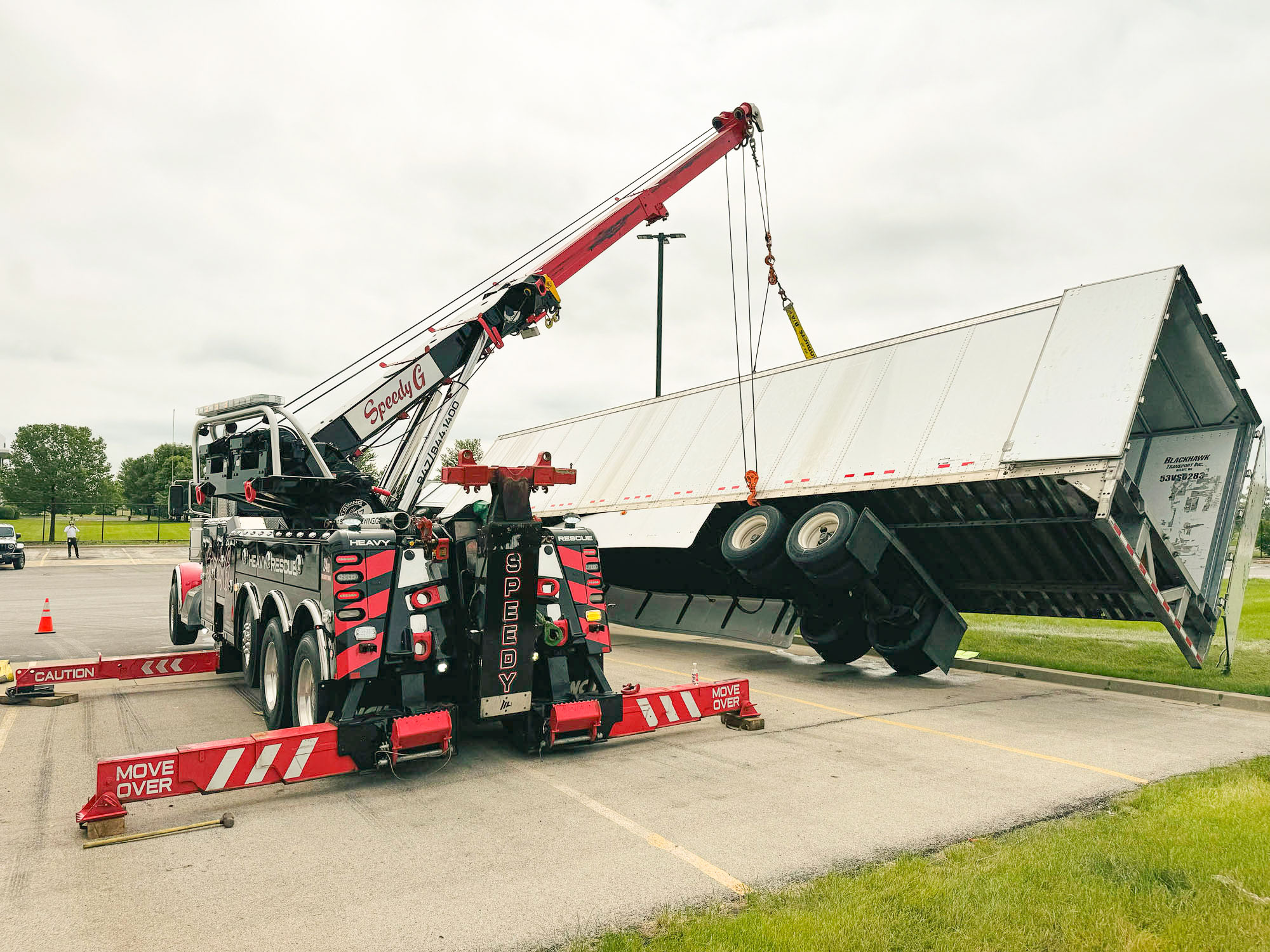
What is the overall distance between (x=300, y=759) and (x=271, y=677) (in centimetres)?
241

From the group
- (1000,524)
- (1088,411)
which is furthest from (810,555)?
(1088,411)

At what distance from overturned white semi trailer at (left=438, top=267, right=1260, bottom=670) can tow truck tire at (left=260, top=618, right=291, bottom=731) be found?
5.73 m

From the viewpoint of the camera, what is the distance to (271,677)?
820 cm

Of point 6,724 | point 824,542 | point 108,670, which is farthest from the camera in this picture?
point 824,542

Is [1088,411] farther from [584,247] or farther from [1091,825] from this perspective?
[584,247]

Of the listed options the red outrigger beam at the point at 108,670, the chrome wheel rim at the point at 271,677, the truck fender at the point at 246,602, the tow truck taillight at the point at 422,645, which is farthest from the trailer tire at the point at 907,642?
the red outrigger beam at the point at 108,670

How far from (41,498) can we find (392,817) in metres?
93.5

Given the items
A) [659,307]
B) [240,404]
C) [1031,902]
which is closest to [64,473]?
[659,307]

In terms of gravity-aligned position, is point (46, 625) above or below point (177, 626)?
below

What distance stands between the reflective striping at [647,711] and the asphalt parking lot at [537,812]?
9.5 inches

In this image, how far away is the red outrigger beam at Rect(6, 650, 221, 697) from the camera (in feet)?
30.3

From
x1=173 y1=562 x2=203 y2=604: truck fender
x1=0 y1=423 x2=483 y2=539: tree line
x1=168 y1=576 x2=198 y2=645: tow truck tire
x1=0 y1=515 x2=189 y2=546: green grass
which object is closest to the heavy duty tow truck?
x1=173 y1=562 x2=203 y2=604: truck fender

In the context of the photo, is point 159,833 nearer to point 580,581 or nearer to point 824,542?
point 580,581

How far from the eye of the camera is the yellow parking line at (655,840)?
4773 mm
